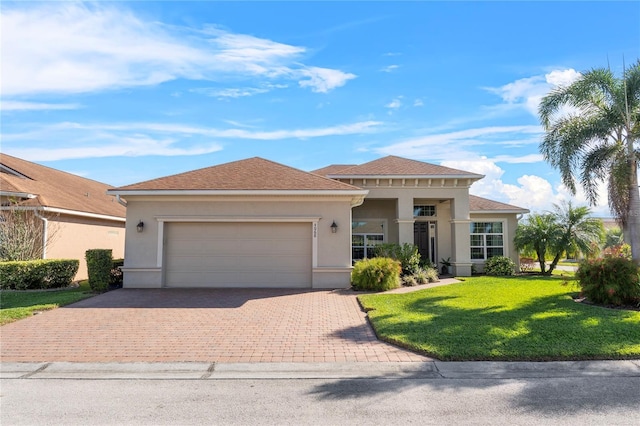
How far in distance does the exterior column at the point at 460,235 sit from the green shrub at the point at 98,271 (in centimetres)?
1367

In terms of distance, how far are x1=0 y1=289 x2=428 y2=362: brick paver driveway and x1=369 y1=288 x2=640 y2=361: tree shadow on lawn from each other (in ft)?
1.95

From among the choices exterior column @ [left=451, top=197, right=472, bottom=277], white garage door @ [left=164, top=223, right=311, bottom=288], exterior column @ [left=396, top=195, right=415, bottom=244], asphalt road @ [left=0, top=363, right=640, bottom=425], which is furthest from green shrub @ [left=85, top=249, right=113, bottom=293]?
exterior column @ [left=451, top=197, right=472, bottom=277]

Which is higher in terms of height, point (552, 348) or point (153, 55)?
point (153, 55)

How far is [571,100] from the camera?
12258mm

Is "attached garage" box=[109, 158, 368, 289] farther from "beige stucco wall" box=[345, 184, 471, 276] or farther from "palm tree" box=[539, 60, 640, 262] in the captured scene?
"palm tree" box=[539, 60, 640, 262]

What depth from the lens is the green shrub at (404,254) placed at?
50.4 feet

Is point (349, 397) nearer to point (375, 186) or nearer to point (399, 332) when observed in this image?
point (399, 332)

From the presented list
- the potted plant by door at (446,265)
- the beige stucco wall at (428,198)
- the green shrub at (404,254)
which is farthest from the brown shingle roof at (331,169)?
the potted plant by door at (446,265)

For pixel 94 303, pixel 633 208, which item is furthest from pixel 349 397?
pixel 633 208

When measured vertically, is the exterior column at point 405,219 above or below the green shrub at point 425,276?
above

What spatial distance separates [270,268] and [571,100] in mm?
11047

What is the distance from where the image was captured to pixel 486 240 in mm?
19375

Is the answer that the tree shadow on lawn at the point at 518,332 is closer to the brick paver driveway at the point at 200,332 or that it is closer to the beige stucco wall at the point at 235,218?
the brick paver driveway at the point at 200,332

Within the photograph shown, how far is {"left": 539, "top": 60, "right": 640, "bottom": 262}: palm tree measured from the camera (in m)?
11.1
